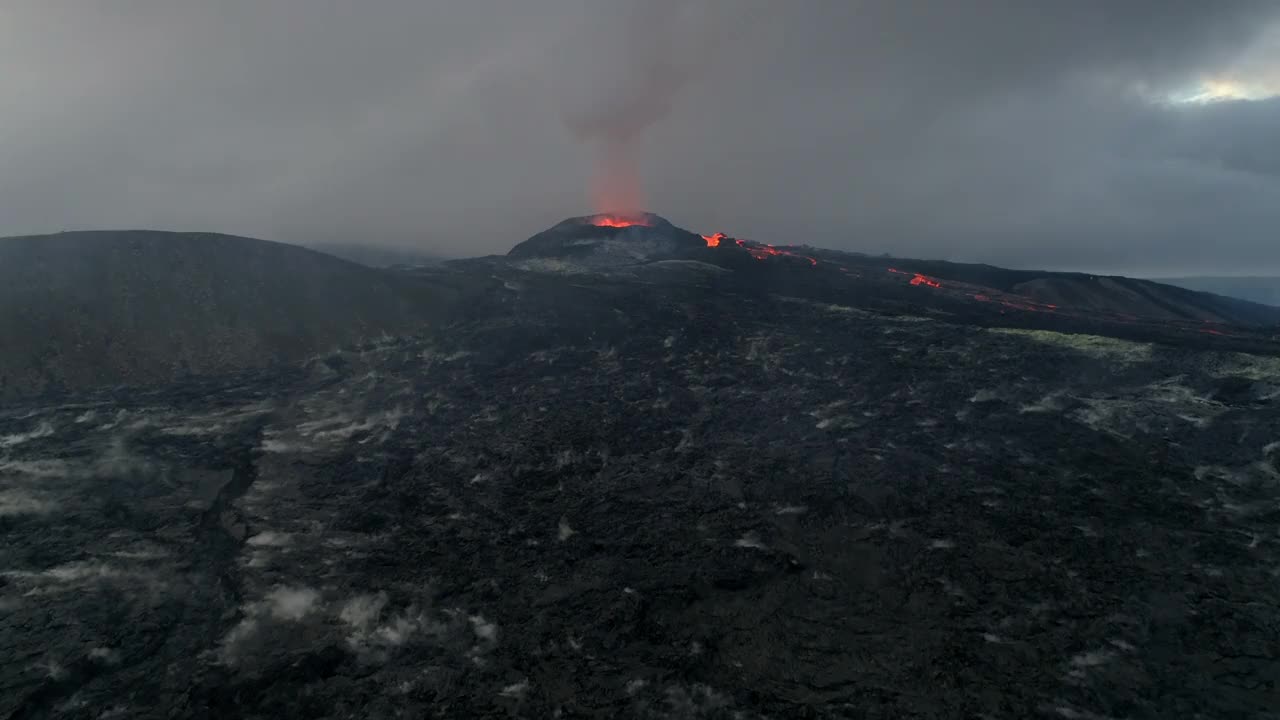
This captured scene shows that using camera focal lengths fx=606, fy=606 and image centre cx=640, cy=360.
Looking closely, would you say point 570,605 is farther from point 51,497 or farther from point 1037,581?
point 51,497

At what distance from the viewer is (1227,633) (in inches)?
644

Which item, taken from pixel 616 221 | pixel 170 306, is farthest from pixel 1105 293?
pixel 170 306

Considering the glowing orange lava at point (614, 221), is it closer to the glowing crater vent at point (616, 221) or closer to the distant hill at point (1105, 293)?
the glowing crater vent at point (616, 221)

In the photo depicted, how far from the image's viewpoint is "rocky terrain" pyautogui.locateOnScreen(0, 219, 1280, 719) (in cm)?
1528

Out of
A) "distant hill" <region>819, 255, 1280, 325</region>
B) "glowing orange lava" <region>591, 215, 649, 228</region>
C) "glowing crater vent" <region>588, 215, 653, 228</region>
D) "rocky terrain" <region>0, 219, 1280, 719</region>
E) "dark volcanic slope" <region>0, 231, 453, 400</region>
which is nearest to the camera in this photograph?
"rocky terrain" <region>0, 219, 1280, 719</region>

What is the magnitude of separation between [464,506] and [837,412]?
19.7 m

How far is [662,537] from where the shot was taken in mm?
22234

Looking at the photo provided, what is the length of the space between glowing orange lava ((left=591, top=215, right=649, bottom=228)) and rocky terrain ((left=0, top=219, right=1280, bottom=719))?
258ft

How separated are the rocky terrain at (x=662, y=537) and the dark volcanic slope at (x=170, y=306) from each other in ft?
12.9

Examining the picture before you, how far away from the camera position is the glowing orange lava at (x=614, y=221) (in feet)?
381

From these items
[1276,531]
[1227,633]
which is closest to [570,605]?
[1227,633]

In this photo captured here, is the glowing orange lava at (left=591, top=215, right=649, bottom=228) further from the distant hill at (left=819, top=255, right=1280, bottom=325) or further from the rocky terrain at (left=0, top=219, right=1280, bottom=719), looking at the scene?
the rocky terrain at (left=0, top=219, right=1280, bottom=719)

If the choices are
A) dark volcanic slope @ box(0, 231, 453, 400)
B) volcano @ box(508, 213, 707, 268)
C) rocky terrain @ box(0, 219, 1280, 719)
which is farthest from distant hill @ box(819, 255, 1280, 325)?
dark volcanic slope @ box(0, 231, 453, 400)

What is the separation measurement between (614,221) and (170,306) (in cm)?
8422
